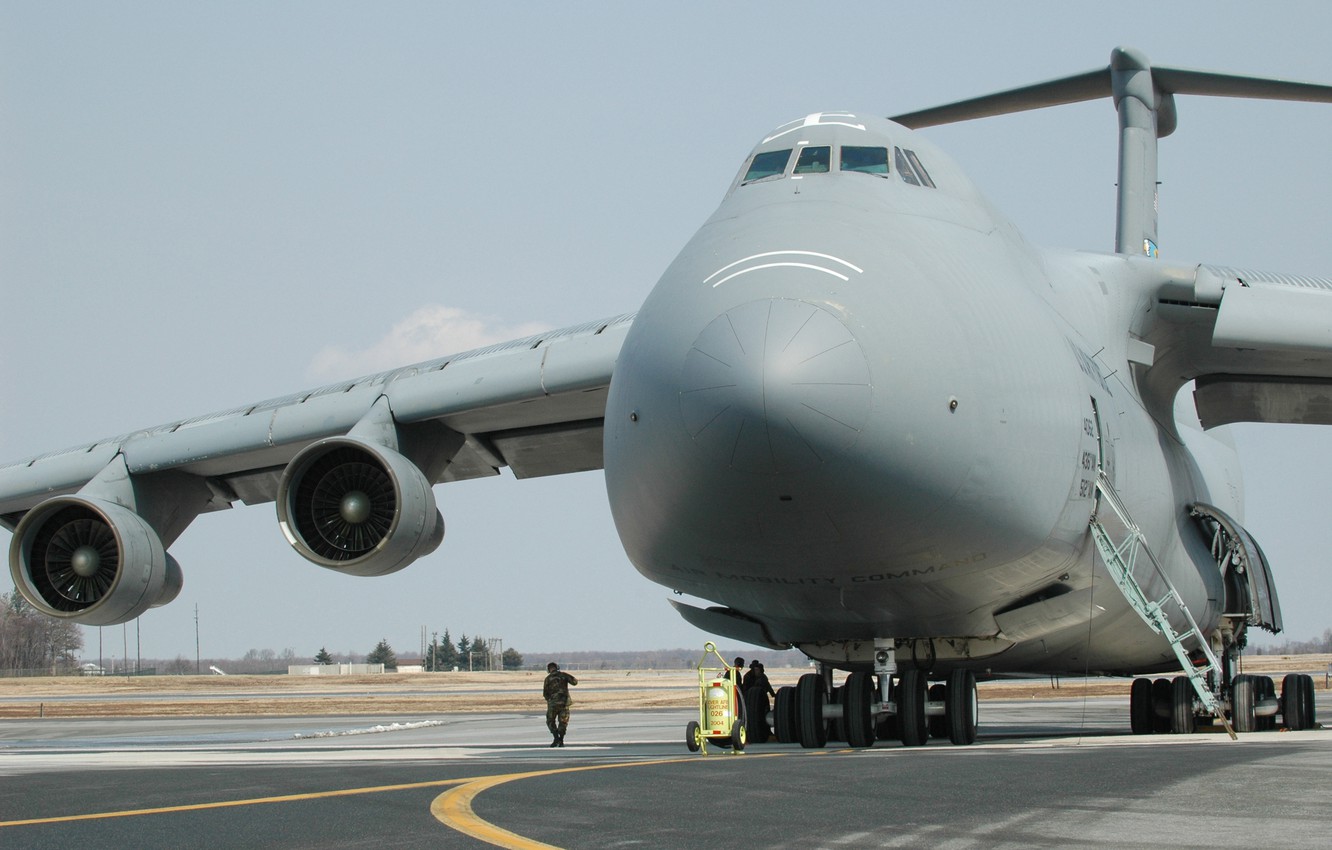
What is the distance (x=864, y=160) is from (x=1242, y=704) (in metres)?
5.76

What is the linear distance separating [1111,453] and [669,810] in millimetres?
5927

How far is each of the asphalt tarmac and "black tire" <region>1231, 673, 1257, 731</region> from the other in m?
2.14

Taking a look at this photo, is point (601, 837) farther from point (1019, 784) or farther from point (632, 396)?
point (632, 396)

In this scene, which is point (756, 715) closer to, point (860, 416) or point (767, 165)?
point (767, 165)

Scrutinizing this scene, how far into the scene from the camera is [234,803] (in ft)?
20.4

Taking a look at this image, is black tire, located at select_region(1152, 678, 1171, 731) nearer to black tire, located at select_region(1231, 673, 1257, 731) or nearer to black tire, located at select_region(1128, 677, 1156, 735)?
Answer: black tire, located at select_region(1128, 677, 1156, 735)

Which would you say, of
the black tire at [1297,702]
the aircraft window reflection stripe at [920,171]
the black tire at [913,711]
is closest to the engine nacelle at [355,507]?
the black tire at [913,711]

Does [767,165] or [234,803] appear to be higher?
[767,165]

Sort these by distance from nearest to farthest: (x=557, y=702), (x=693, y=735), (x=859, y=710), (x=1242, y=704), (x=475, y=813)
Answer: (x=475, y=813) → (x=859, y=710) → (x=693, y=735) → (x=1242, y=704) → (x=557, y=702)

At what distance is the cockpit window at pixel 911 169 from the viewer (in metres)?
10.2

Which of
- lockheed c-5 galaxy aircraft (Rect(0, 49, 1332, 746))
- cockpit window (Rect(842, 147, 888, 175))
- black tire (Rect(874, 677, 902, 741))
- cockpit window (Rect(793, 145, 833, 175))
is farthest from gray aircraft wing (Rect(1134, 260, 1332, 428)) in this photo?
black tire (Rect(874, 677, 902, 741))

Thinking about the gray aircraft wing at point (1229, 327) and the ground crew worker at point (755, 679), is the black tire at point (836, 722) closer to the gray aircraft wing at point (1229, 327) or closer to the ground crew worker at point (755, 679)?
the ground crew worker at point (755, 679)

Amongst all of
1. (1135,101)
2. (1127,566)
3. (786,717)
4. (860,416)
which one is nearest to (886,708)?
(786,717)

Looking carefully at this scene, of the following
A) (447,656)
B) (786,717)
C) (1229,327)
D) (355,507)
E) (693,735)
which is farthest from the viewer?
(447,656)
